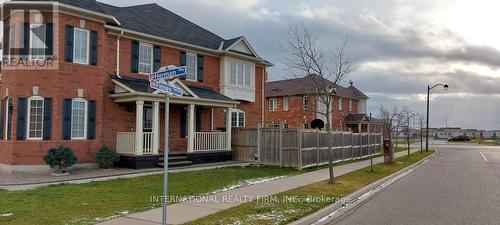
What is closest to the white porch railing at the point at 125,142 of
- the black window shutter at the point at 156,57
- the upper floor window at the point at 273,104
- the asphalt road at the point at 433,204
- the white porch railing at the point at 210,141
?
the white porch railing at the point at 210,141

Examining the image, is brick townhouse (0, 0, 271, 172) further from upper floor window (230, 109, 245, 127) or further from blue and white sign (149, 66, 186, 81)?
blue and white sign (149, 66, 186, 81)

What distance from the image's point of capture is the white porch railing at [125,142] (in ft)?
64.5

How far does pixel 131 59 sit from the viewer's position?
21.4 meters

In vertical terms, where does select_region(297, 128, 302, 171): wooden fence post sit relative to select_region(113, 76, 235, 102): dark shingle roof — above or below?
below

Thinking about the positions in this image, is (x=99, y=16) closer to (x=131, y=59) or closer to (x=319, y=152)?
(x=131, y=59)

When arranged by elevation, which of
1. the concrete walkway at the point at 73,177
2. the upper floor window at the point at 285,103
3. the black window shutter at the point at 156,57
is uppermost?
the black window shutter at the point at 156,57

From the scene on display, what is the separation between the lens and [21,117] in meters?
17.7

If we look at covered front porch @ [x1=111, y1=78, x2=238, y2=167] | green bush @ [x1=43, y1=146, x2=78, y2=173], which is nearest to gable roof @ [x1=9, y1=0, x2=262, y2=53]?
covered front porch @ [x1=111, y1=78, x2=238, y2=167]

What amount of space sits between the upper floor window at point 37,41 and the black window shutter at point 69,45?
2.75ft

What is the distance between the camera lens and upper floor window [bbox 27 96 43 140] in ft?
58.2

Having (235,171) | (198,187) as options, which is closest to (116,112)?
(235,171)

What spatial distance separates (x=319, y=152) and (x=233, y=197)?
12.1 meters

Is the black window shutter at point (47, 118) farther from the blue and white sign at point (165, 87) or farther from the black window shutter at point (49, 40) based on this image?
the blue and white sign at point (165, 87)

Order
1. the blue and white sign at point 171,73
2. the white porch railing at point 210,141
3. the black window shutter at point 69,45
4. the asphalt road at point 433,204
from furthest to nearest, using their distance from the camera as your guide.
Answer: the white porch railing at point 210,141 < the black window shutter at point 69,45 < the asphalt road at point 433,204 < the blue and white sign at point 171,73
